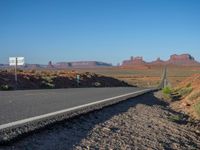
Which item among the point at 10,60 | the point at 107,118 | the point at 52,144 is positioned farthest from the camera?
the point at 10,60

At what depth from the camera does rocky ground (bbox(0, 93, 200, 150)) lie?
8.60 m

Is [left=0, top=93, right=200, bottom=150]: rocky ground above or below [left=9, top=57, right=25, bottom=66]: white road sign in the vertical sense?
below

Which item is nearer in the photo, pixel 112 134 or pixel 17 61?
pixel 112 134

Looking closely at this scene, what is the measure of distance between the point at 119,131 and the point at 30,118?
7.46 feet

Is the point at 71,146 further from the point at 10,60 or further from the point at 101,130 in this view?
the point at 10,60

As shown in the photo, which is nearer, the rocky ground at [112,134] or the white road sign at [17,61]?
the rocky ground at [112,134]

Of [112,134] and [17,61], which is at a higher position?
[17,61]

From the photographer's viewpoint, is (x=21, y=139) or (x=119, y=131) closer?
(x=21, y=139)

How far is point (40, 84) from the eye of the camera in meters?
38.5

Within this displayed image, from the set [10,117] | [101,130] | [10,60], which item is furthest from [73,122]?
[10,60]

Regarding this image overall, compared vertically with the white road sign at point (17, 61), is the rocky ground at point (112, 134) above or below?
below

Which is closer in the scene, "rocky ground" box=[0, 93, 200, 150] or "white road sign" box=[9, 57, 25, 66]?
"rocky ground" box=[0, 93, 200, 150]

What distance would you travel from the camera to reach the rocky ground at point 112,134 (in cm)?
860

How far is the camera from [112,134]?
34.2 feet
